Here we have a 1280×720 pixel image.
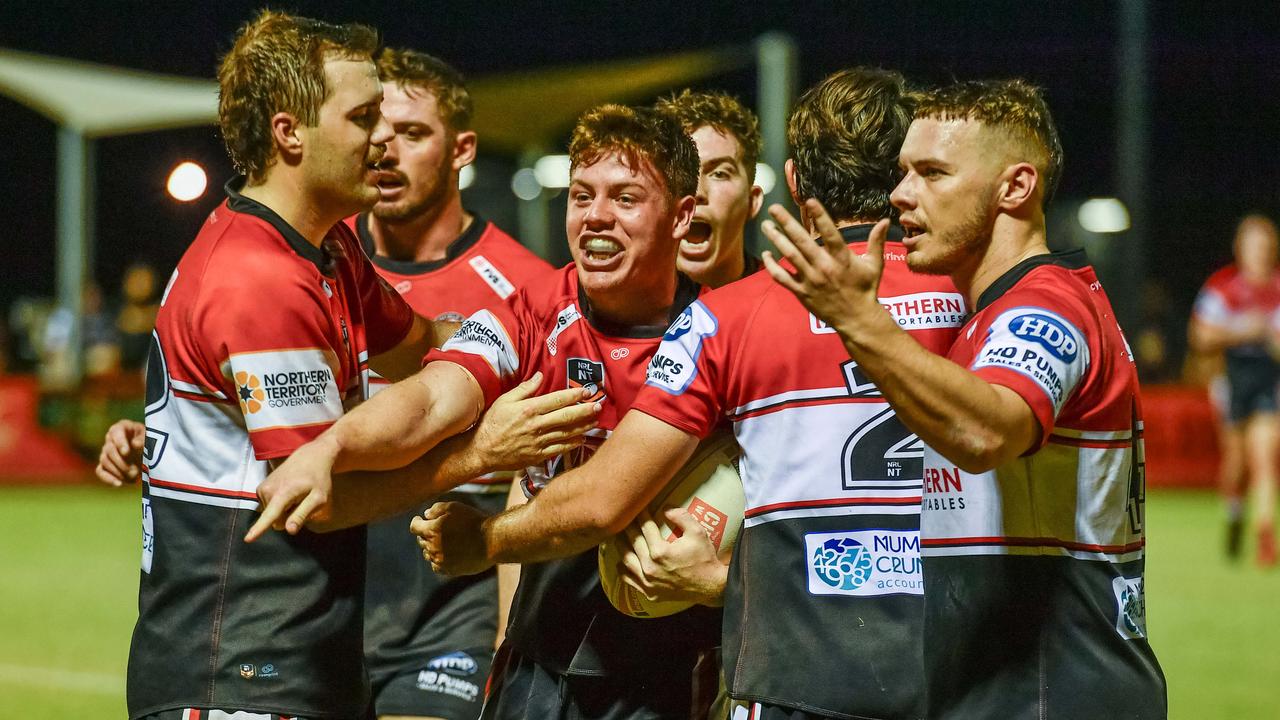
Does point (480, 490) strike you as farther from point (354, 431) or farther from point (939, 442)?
point (939, 442)

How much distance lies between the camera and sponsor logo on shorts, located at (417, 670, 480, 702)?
4684 millimetres

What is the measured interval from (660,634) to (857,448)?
911 mm

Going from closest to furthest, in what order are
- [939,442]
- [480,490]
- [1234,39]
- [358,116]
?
[939,442] → [358,116] → [480,490] → [1234,39]

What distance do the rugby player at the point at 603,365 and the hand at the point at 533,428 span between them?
14 centimetres

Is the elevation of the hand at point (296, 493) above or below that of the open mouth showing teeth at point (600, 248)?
below

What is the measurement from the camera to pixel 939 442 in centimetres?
261

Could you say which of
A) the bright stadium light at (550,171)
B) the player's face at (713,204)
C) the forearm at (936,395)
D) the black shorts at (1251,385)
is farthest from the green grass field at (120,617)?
the bright stadium light at (550,171)

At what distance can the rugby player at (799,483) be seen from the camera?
10.6 feet

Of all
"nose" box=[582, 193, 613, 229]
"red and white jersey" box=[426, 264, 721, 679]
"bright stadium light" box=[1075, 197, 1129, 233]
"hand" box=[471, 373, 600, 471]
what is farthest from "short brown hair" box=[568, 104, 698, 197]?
"bright stadium light" box=[1075, 197, 1129, 233]

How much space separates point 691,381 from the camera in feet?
10.8

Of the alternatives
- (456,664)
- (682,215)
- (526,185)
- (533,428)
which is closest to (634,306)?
(682,215)

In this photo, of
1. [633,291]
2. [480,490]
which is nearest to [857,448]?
[633,291]

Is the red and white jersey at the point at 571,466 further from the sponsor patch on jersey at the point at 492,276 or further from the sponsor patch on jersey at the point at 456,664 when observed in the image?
the sponsor patch on jersey at the point at 492,276

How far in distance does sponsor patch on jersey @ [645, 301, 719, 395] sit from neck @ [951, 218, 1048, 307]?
0.64 meters
